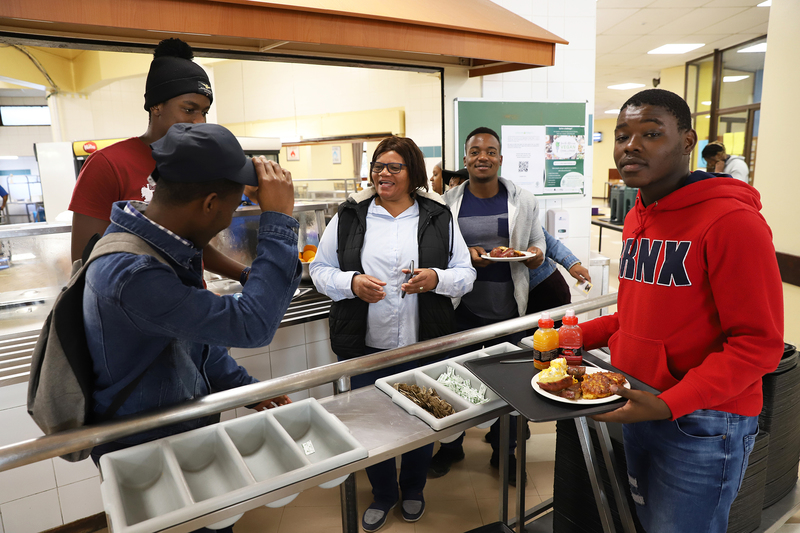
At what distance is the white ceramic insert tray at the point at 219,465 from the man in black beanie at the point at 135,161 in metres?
0.49

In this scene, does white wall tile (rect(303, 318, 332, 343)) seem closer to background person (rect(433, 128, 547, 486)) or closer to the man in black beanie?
background person (rect(433, 128, 547, 486))

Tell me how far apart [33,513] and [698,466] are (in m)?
2.63

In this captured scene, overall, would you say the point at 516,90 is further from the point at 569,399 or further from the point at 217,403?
the point at 217,403

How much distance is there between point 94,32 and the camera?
234 cm

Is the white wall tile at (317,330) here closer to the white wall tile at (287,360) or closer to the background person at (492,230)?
the white wall tile at (287,360)

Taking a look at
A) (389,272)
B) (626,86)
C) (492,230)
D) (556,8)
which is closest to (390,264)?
(389,272)

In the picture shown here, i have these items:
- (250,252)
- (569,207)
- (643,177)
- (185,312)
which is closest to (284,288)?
(185,312)

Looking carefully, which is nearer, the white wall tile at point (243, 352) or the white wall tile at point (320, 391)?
the white wall tile at point (243, 352)

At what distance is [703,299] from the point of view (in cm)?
121

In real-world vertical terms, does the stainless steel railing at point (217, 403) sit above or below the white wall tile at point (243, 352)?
above

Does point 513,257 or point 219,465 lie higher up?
point 513,257

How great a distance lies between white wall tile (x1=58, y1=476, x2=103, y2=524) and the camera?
88.4 inches

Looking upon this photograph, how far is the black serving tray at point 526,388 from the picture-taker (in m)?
1.18

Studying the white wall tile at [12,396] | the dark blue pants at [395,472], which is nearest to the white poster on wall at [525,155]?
the dark blue pants at [395,472]
